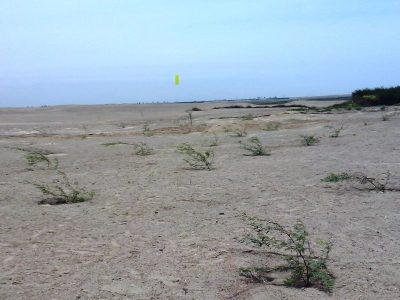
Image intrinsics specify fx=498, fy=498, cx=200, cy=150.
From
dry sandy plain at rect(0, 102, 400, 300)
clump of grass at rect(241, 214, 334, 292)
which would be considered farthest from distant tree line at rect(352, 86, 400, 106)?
clump of grass at rect(241, 214, 334, 292)

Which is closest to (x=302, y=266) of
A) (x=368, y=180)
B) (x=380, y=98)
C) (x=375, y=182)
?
(x=368, y=180)

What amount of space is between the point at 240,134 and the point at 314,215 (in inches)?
404

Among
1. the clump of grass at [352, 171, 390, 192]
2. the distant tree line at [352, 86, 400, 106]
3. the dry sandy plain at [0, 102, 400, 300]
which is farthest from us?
the distant tree line at [352, 86, 400, 106]

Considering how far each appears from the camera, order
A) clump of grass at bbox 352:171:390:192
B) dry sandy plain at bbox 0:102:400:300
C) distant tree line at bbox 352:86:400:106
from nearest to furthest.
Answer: dry sandy plain at bbox 0:102:400:300 → clump of grass at bbox 352:171:390:192 → distant tree line at bbox 352:86:400:106

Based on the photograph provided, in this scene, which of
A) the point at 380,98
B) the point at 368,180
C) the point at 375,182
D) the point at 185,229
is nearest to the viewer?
the point at 185,229

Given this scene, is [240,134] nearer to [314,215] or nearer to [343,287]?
[314,215]

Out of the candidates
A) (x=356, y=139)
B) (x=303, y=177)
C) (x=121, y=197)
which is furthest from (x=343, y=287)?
(x=356, y=139)

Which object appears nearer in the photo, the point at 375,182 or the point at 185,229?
the point at 185,229

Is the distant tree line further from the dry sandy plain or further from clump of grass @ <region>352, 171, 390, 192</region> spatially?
clump of grass @ <region>352, 171, 390, 192</region>

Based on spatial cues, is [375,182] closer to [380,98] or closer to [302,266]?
[302,266]

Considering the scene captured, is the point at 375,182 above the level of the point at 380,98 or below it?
below

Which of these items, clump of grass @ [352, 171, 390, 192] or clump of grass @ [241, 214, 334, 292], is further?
clump of grass @ [352, 171, 390, 192]

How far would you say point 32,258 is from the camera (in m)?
4.07

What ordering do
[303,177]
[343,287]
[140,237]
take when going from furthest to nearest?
[303,177]
[140,237]
[343,287]
